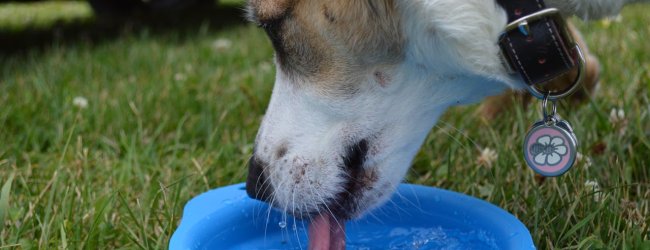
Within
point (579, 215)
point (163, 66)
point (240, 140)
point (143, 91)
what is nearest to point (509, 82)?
point (579, 215)

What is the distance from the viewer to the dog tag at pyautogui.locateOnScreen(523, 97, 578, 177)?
4.60ft

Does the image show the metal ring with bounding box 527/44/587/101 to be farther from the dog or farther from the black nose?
the black nose

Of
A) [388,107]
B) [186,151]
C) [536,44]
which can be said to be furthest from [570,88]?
[186,151]

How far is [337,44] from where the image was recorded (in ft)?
4.57

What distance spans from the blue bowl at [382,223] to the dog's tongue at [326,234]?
0.23ft

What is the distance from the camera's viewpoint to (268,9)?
1432 millimetres

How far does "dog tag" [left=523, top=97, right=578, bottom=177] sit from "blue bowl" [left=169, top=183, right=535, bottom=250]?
0.12 m

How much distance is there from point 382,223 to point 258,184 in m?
0.35

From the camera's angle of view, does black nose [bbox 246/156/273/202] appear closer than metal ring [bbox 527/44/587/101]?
No

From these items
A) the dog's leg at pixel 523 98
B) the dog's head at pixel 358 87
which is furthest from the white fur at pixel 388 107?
the dog's leg at pixel 523 98

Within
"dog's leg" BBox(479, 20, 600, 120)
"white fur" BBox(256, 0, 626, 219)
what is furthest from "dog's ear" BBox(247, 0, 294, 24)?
"dog's leg" BBox(479, 20, 600, 120)

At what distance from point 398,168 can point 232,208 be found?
36 cm

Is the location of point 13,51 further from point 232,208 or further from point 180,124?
point 232,208

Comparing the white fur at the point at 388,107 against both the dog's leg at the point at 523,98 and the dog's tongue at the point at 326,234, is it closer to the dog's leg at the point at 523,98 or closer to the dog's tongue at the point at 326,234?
the dog's tongue at the point at 326,234
